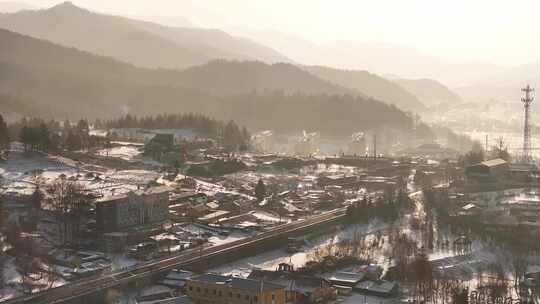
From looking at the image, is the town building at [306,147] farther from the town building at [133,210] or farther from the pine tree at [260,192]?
the town building at [133,210]

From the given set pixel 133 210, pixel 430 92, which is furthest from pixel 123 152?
pixel 430 92

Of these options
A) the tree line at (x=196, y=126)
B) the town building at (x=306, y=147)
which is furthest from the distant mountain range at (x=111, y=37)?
the tree line at (x=196, y=126)

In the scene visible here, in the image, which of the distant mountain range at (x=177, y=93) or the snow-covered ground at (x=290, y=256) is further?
the distant mountain range at (x=177, y=93)

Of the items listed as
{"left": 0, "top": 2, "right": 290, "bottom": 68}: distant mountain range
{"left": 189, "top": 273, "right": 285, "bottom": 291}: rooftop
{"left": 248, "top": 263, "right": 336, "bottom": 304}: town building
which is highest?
{"left": 0, "top": 2, "right": 290, "bottom": 68}: distant mountain range

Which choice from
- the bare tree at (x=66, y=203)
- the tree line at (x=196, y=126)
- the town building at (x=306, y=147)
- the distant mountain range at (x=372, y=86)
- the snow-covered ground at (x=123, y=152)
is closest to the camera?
the bare tree at (x=66, y=203)

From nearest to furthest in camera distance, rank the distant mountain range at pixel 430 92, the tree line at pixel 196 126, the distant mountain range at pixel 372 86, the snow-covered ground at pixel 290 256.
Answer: the snow-covered ground at pixel 290 256, the tree line at pixel 196 126, the distant mountain range at pixel 372 86, the distant mountain range at pixel 430 92

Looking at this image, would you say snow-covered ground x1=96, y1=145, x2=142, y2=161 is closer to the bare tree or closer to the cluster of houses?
the bare tree

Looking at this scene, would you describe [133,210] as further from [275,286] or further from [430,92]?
[430,92]

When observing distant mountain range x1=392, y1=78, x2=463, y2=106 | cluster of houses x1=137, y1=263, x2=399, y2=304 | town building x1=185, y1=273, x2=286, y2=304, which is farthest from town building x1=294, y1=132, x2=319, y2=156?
distant mountain range x1=392, y1=78, x2=463, y2=106

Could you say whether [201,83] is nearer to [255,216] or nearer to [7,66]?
[7,66]
